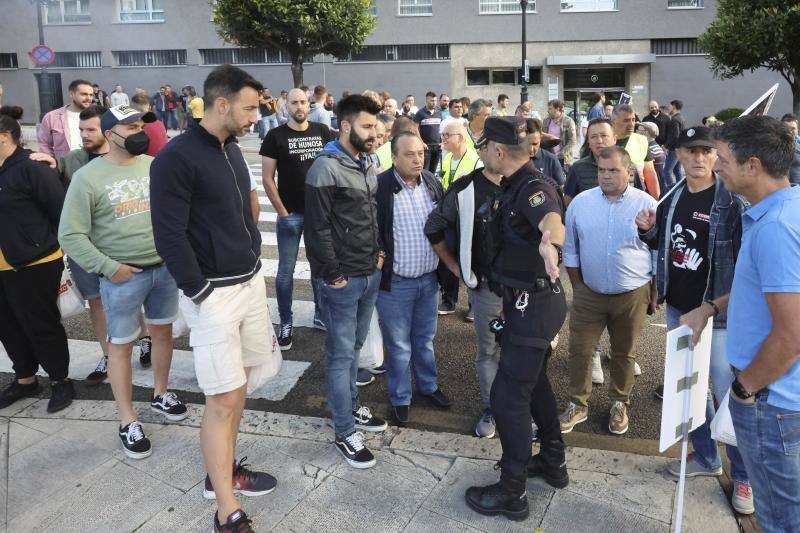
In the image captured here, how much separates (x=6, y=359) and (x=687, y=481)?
17.5ft

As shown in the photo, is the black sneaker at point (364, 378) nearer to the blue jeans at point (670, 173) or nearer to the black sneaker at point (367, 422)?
the black sneaker at point (367, 422)

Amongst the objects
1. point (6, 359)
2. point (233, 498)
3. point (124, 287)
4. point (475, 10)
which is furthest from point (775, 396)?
point (475, 10)

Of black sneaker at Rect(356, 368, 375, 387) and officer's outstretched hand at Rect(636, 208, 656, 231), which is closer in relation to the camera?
officer's outstretched hand at Rect(636, 208, 656, 231)

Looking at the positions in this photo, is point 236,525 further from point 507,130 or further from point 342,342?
point 507,130

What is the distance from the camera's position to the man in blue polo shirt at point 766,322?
2.21 metres

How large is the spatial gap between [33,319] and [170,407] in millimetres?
1166

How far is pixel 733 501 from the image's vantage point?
325cm

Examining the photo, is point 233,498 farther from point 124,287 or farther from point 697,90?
point 697,90

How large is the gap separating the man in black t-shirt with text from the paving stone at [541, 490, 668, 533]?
9.62ft

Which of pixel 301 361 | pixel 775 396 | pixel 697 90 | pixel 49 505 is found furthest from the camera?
pixel 697 90

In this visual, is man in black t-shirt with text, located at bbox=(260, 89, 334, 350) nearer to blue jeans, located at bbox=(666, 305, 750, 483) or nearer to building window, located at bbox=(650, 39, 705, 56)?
blue jeans, located at bbox=(666, 305, 750, 483)

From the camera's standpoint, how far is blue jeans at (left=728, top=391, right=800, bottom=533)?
2.33 m

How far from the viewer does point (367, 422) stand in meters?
4.16

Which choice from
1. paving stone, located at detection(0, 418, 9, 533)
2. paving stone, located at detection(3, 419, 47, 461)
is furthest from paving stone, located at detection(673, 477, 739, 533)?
paving stone, located at detection(3, 419, 47, 461)
